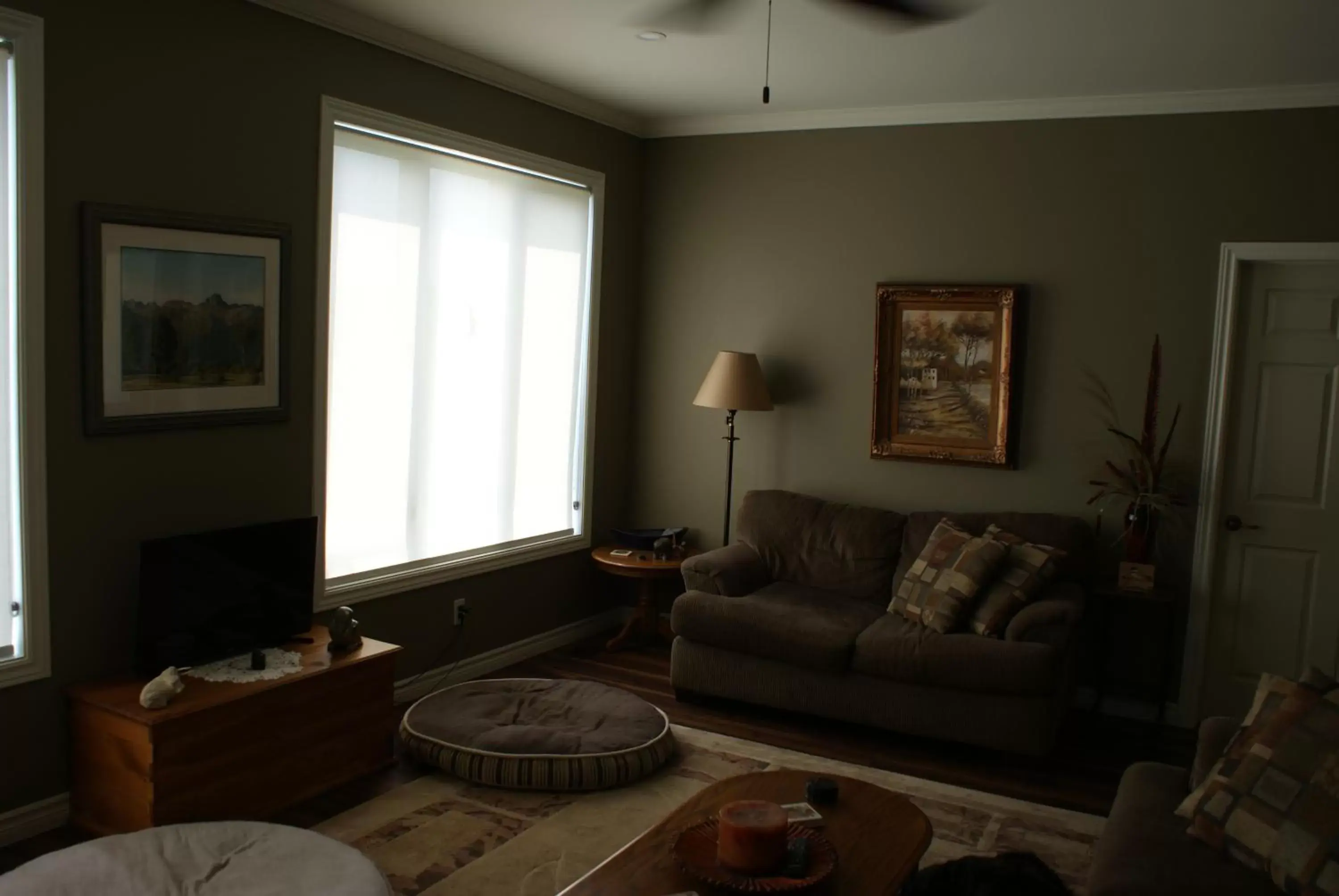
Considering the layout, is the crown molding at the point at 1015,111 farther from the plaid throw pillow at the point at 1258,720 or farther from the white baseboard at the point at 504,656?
the plaid throw pillow at the point at 1258,720

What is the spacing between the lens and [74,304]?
3201mm

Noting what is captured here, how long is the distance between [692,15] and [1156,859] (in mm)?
2984

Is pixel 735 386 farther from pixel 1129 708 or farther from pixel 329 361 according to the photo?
pixel 1129 708

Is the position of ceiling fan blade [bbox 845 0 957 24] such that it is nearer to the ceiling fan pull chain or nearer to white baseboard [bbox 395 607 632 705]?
the ceiling fan pull chain

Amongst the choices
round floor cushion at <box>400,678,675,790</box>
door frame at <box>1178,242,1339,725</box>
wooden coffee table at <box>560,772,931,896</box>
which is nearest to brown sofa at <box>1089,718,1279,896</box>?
wooden coffee table at <box>560,772,931,896</box>

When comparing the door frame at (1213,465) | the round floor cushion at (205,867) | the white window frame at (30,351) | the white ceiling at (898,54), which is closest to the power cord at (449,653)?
the white window frame at (30,351)

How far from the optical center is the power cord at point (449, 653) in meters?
4.62

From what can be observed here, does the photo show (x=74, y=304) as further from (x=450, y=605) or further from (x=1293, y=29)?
(x=1293, y=29)

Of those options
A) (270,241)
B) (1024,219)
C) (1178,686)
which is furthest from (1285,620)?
(270,241)

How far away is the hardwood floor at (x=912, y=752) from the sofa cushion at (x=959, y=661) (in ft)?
0.97

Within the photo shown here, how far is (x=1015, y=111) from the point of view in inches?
192

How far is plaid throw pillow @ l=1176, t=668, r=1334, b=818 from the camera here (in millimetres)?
2559

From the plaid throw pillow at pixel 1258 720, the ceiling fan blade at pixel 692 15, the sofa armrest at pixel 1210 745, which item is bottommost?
the sofa armrest at pixel 1210 745

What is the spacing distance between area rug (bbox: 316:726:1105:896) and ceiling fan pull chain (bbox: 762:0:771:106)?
7.70 feet
